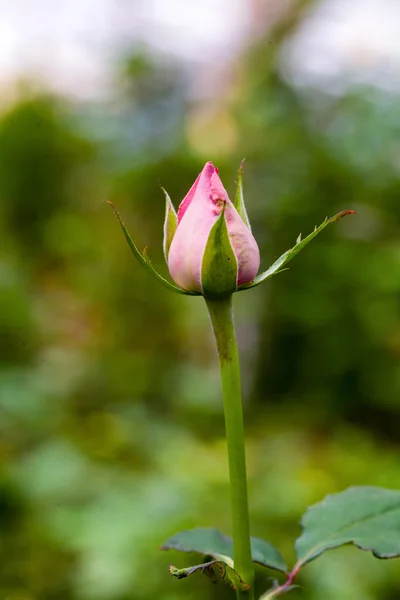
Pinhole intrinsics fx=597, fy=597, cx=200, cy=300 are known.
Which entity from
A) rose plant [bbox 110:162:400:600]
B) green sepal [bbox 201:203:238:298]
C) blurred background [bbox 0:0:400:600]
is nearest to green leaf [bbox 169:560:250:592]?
rose plant [bbox 110:162:400:600]

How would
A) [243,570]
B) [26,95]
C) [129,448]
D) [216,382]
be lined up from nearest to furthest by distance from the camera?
[243,570] < [129,448] < [216,382] < [26,95]

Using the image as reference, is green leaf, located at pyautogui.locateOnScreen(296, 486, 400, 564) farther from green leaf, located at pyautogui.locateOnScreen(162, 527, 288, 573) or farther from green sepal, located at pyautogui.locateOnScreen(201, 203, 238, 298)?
green sepal, located at pyautogui.locateOnScreen(201, 203, 238, 298)

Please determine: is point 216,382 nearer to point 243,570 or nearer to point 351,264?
point 351,264

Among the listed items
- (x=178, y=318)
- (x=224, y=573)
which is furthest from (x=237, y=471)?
(x=178, y=318)

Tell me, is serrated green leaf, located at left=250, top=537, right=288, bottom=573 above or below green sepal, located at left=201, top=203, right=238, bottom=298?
below

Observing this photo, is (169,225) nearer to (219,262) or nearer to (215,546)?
(219,262)

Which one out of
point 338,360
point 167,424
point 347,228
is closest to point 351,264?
point 347,228

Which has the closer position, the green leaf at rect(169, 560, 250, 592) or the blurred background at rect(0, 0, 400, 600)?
the green leaf at rect(169, 560, 250, 592)

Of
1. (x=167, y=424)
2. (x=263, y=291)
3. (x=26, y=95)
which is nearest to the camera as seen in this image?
(x=167, y=424)
